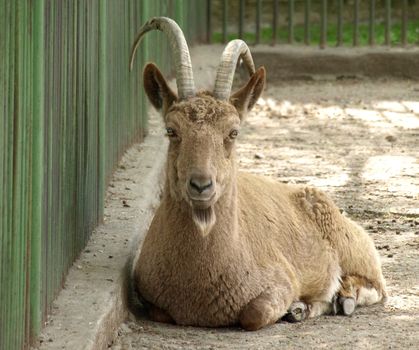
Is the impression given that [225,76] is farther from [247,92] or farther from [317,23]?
[317,23]

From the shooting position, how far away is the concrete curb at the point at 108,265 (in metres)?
6.06

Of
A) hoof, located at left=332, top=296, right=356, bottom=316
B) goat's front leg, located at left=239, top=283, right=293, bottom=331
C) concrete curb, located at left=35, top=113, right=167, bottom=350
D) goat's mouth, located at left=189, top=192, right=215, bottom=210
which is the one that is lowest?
hoof, located at left=332, top=296, right=356, bottom=316

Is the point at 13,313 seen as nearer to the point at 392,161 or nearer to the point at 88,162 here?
the point at 88,162

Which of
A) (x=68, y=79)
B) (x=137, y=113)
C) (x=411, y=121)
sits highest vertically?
(x=68, y=79)

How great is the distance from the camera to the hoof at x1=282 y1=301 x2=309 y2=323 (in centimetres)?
749

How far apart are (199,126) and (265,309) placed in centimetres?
113

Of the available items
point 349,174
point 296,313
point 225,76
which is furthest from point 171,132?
point 349,174

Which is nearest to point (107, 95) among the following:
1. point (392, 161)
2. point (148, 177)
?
point (148, 177)

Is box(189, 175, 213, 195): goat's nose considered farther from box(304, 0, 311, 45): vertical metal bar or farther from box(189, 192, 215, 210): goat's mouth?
box(304, 0, 311, 45): vertical metal bar

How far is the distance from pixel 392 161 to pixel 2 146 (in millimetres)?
7881

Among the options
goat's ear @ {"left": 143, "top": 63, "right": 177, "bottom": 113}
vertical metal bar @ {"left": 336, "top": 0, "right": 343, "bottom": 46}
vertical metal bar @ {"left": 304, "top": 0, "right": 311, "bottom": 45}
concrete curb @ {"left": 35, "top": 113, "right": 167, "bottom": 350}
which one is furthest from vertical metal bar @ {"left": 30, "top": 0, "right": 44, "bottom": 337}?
vertical metal bar @ {"left": 336, "top": 0, "right": 343, "bottom": 46}

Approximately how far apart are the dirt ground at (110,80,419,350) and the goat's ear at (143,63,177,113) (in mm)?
1321

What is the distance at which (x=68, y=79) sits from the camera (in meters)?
7.10

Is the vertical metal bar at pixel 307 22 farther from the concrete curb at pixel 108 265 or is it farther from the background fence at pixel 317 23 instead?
the concrete curb at pixel 108 265
